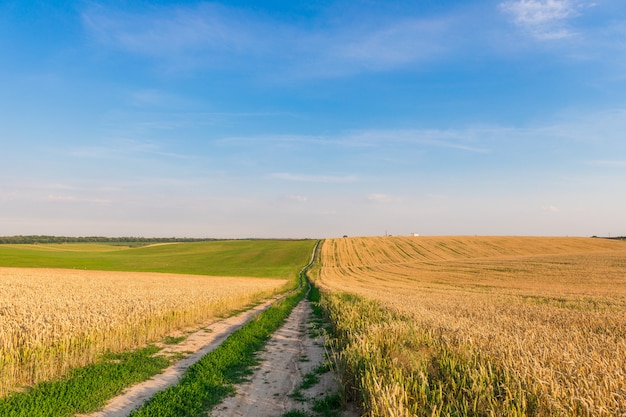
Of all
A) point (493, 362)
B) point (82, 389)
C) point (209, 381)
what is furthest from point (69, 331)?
point (493, 362)

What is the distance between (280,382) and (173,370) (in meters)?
Result: 3.37

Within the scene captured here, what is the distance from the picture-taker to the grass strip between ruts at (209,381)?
7410mm

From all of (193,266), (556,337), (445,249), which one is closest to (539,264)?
(445,249)

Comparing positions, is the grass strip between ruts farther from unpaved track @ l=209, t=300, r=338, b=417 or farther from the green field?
the green field

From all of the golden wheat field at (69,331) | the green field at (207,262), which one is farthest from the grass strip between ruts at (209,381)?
the green field at (207,262)

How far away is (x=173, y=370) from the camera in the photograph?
10.7m

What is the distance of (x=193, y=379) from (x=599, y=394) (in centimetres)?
823

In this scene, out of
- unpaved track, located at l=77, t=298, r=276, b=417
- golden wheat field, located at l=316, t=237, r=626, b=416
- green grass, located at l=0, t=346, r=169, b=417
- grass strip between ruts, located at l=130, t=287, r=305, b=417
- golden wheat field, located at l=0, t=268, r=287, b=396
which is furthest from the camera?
golden wheat field, located at l=0, t=268, r=287, b=396

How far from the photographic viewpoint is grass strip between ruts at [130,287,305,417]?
7.41 meters

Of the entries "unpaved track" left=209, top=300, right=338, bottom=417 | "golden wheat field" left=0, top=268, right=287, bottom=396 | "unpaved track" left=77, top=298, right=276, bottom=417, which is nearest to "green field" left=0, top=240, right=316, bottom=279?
"unpaved track" left=77, top=298, right=276, bottom=417

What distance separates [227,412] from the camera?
24.7 feet

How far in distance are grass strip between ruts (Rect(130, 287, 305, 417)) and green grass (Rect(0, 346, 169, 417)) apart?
126 cm

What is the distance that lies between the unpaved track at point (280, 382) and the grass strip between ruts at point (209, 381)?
338 millimetres

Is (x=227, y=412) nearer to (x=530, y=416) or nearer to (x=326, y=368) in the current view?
(x=326, y=368)
